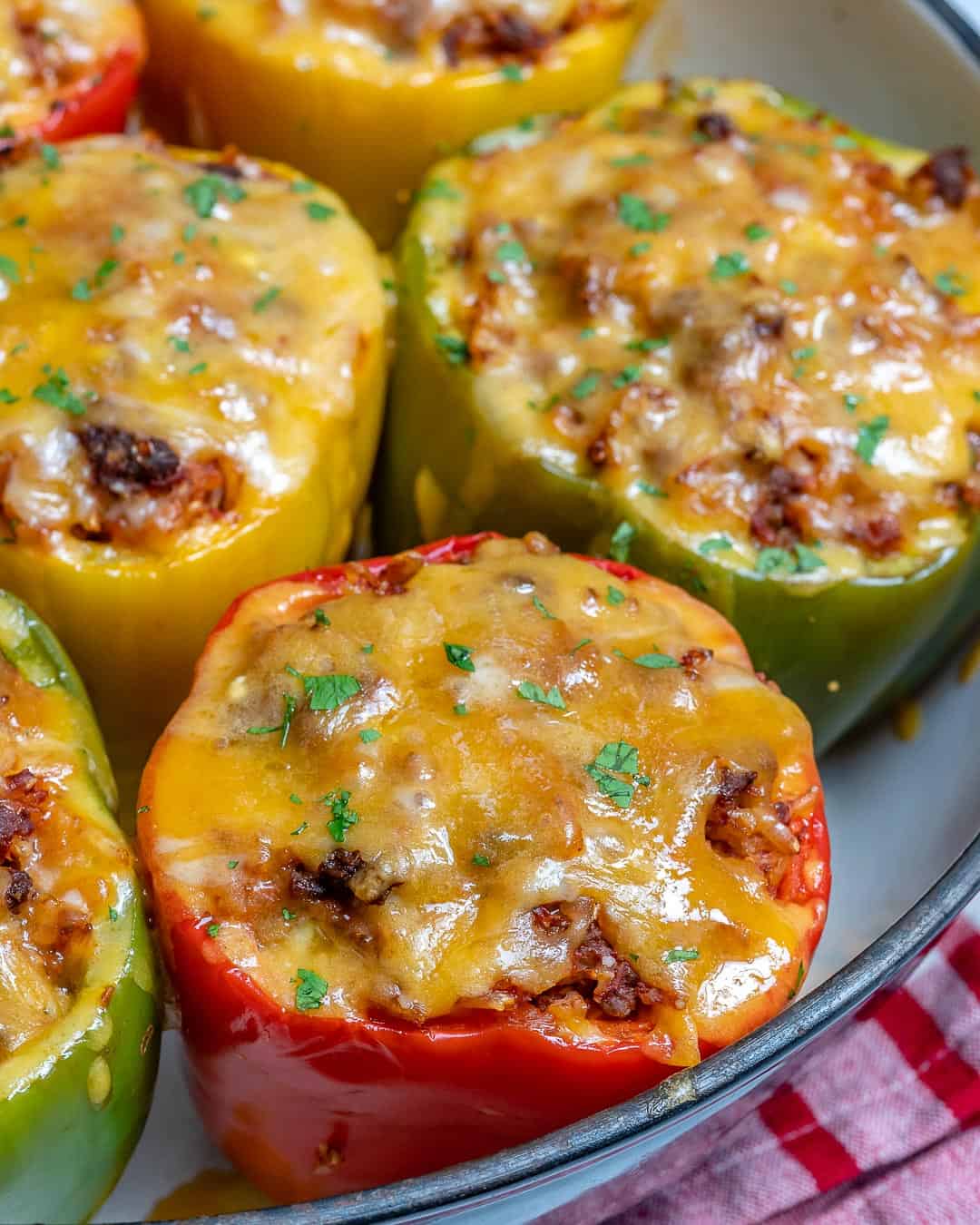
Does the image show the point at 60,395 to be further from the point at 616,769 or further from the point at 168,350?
the point at 616,769

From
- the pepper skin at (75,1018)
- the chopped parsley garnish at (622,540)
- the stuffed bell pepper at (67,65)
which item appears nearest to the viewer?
the pepper skin at (75,1018)

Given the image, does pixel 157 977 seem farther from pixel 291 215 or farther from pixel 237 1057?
pixel 291 215

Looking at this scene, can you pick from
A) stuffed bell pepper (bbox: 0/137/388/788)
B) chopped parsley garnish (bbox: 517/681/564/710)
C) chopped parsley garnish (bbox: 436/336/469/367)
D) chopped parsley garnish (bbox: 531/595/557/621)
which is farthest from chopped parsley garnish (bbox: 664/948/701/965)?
chopped parsley garnish (bbox: 436/336/469/367)

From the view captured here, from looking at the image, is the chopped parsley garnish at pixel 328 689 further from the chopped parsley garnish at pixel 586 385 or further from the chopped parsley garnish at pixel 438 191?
the chopped parsley garnish at pixel 438 191

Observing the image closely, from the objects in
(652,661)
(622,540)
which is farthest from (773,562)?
(652,661)

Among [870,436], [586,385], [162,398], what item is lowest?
[162,398]

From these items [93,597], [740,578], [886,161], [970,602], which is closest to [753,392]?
[740,578]

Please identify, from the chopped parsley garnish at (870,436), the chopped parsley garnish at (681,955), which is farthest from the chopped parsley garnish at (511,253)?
the chopped parsley garnish at (681,955)
